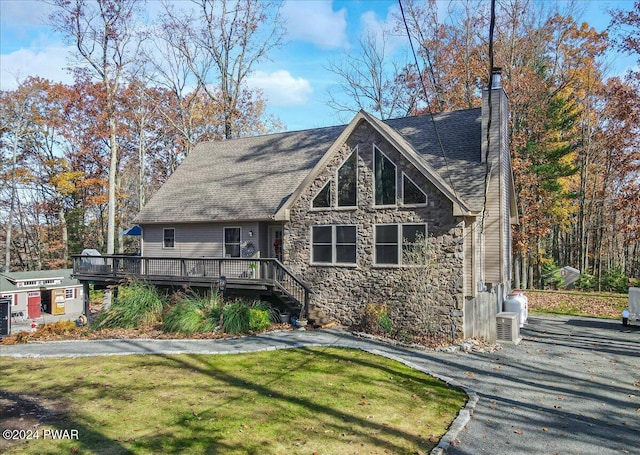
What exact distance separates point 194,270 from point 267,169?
5779 mm

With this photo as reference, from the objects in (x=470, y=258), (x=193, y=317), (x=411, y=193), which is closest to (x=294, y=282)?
(x=193, y=317)

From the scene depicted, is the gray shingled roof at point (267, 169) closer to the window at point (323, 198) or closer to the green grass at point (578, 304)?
the window at point (323, 198)

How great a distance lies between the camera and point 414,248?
13.9 m

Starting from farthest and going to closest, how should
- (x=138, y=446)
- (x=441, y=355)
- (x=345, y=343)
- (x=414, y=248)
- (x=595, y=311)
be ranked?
(x=595, y=311) < (x=414, y=248) < (x=345, y=343) < (x=441, y=355) < (x=138, y=446)

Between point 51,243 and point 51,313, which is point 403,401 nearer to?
point 51,313

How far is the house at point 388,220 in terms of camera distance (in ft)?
44.0

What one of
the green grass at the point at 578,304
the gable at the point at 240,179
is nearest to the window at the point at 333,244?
the gable at the point at 240,179

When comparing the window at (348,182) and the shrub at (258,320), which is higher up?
the window at (348,182)

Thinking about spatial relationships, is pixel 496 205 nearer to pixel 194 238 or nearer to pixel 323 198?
pixel 323 198

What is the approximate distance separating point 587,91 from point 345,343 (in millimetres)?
27927

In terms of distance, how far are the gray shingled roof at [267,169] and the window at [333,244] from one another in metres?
2.43

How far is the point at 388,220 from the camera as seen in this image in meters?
14.5

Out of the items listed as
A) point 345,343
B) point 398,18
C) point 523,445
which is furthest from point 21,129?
point 523,445

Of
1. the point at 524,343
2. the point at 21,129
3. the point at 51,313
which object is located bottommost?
the point at 51,313
